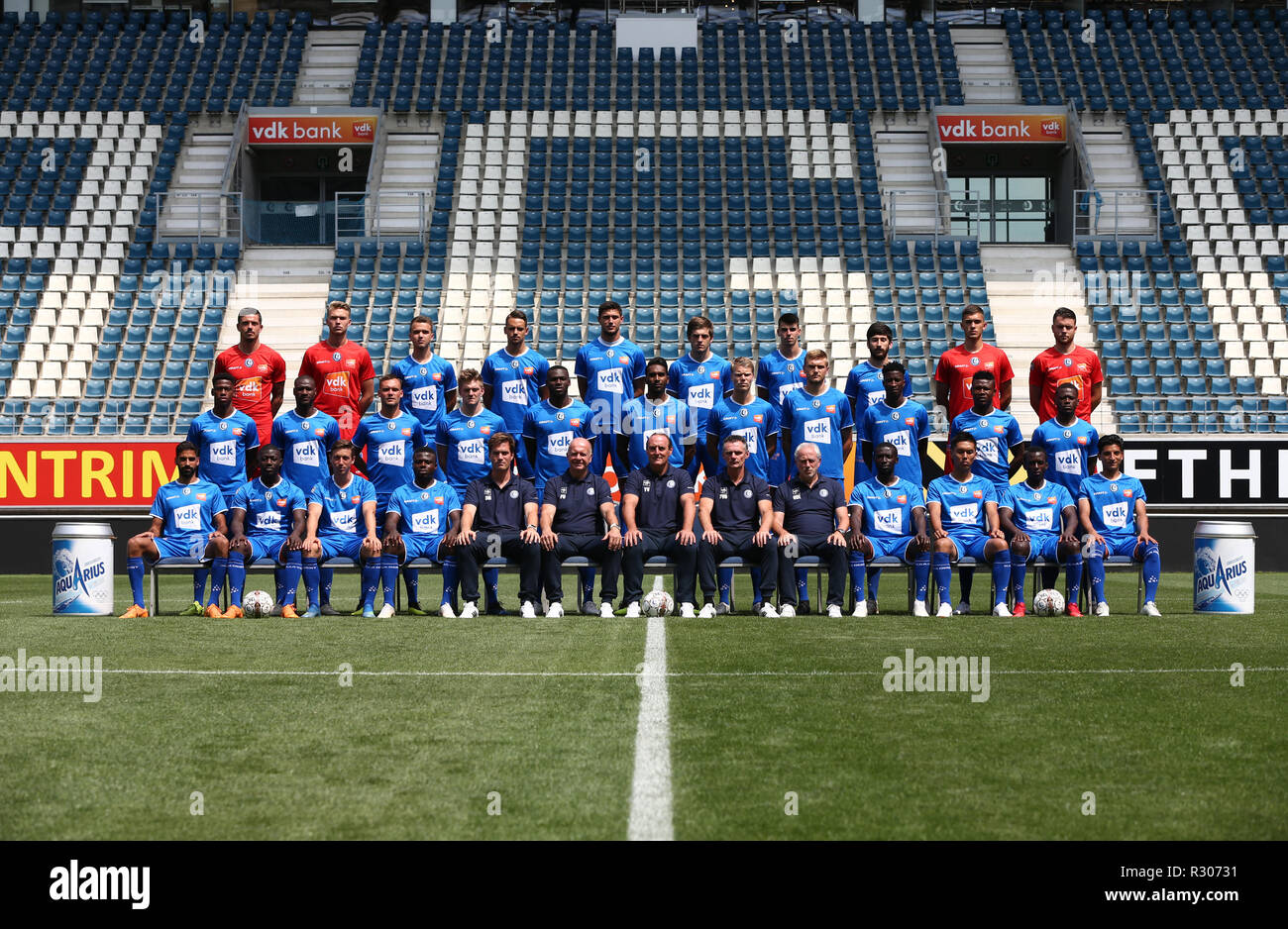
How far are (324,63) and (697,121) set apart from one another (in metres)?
7.95

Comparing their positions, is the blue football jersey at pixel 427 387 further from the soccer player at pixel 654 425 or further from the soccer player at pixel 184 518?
the soccer player at pixel 184 518

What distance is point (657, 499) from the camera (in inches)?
458

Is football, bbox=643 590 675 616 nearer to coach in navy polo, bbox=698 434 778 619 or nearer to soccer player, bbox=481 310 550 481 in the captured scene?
coach in navy polo, bbox=698 434 778 619

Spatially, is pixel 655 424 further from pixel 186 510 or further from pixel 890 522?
pixel 186 510

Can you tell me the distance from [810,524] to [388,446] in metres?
3.59

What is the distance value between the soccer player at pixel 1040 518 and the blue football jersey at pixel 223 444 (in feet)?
20.5

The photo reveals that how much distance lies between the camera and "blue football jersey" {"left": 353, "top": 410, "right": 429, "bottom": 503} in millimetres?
12477

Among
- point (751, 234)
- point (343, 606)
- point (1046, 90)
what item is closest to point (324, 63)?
point (751, 234)

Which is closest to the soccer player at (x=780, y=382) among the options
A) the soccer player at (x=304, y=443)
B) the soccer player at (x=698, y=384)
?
the soccer player at (x=698, y=384)

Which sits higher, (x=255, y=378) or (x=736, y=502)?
(x=255, y=378)

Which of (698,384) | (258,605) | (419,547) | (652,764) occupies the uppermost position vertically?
(698,384)

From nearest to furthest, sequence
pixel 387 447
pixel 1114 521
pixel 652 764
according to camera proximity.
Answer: pixel 652 764 < pixel 1114 521 < pixel 387 447

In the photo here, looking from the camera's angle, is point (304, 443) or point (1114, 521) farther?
point (1114, 521)

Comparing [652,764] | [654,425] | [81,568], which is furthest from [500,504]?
[652,764]
